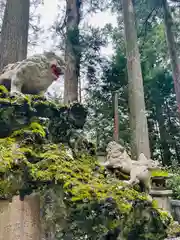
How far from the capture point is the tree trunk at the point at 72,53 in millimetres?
7320

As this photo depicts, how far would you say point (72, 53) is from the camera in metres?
7.86

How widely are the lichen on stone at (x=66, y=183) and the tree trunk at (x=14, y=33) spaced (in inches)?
72.9

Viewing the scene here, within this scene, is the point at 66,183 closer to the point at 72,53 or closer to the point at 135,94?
the point at 135,94

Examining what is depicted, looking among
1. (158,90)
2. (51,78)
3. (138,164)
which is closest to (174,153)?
(158,90)

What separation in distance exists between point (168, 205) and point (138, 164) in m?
1.69

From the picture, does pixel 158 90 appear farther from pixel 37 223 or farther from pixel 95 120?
pixel 37 223

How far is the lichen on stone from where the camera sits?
139 centimetres

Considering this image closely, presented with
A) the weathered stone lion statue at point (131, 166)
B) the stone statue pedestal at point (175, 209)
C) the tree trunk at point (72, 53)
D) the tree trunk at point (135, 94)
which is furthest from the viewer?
the tree trunk at point (72, 53)

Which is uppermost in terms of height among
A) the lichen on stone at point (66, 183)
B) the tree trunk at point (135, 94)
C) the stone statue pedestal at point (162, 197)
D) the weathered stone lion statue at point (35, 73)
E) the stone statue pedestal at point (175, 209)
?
the tree trunk at point (135, 94)

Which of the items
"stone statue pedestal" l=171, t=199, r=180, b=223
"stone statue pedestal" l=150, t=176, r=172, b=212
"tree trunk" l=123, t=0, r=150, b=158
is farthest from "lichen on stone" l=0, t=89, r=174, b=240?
"tree trunk" l=123, t=0, r=150, b=158

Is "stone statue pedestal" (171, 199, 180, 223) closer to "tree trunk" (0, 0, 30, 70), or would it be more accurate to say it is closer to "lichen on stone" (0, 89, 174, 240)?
"lichen on stone" (0, 89, 174, 240)

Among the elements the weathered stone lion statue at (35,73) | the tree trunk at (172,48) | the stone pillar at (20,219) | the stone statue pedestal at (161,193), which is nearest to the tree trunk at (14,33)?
the weathered stone lion statue at (35,73)

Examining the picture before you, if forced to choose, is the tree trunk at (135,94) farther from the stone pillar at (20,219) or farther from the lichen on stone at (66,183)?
the stone pillar at (20,219)

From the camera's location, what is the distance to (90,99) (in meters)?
9.69
